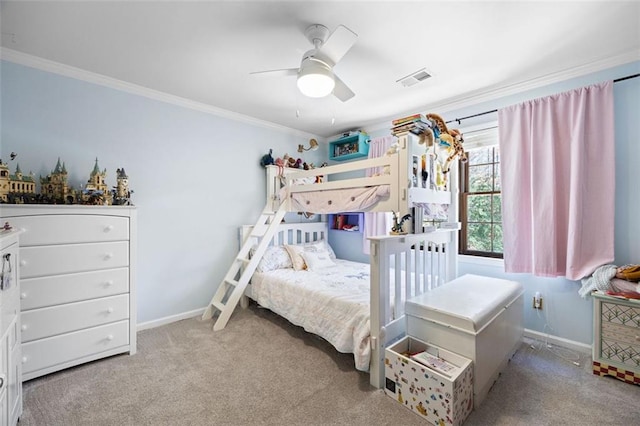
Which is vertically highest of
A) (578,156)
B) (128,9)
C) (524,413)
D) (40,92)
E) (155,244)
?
(128,9)

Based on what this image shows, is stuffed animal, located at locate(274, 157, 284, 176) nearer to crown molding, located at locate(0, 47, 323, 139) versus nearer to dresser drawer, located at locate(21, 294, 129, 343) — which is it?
crown molding, located at locate(0, 47, 323, 139)

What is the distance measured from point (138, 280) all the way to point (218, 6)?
8.46ft

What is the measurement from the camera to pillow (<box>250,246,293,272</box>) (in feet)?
10.7

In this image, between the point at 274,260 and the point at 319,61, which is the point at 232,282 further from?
the point at 319,61

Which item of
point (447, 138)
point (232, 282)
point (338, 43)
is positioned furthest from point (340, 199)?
point (232, 282)

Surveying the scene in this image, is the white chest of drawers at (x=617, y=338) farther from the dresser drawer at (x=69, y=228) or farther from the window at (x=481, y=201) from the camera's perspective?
the dresser drawer at (x=69, y=228)

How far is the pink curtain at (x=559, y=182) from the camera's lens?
7.20 feet

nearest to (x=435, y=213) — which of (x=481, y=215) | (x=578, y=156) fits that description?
(x=481, y=215)

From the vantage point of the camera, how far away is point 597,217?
2219mm

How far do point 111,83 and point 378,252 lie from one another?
2927 millimetres

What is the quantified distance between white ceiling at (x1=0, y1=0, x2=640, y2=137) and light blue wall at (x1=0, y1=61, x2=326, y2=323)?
0.30m

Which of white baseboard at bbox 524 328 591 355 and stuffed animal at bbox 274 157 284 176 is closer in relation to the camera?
white baseboard at bbox 524 328 591 355

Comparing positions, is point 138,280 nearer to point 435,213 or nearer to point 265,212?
point 265,212

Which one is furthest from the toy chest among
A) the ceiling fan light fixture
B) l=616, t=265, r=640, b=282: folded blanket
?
the ceiling fan light fixture
